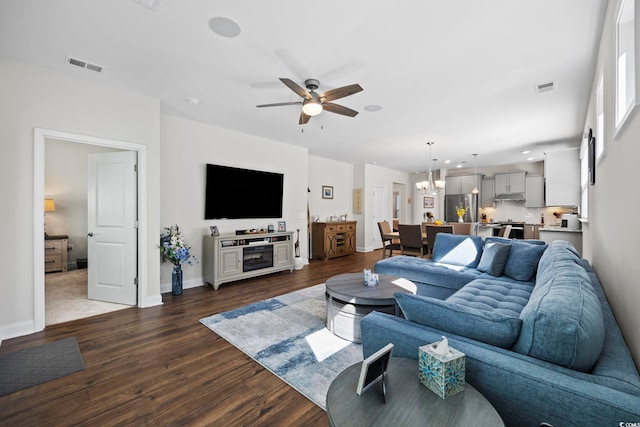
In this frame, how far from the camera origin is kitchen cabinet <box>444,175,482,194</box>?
8688 mm

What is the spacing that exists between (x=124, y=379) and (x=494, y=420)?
8.05ft

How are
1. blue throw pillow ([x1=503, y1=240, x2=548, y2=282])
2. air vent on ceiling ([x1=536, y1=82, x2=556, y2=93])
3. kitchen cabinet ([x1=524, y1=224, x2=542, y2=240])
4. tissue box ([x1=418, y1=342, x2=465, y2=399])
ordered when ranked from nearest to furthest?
tissue box ([x1=418, y1=342, x2=465, y2=399]) → blue throw pillow ([x1=503, y1=240, x2=548, y2=282]) → air vent on ceiling ([x1=536, y1=82, x2=556, y2=93]) → kitchen cabinet ([x1=524, y1=224, x2=542, y2=240])

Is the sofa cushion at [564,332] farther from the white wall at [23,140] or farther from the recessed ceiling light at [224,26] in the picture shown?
the white wall at [23,140]

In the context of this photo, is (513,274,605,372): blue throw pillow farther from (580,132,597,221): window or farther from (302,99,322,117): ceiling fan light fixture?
(580,132,597,221): window

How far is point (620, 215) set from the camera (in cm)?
161

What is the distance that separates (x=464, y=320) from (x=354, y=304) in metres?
1.45

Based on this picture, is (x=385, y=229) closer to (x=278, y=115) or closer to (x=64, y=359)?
(x=278, y=115)

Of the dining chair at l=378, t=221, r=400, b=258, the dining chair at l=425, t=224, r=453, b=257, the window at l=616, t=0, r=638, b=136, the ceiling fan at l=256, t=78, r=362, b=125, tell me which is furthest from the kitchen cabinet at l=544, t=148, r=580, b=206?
the ceiling fan at l=256, t=78, r=362, b=125

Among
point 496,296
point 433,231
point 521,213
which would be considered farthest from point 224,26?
point 521,213

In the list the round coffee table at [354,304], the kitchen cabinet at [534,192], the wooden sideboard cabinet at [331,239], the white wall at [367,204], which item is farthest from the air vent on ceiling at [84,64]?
the kitchen cabinet at [534,192]

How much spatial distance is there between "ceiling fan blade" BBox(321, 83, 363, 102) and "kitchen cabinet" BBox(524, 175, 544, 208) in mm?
7590

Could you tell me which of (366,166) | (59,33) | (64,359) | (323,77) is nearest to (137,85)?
(59,33)

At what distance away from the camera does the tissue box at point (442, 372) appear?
1011 millimetres

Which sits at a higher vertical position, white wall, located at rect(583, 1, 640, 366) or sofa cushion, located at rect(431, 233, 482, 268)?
white wall, located at rect(583, 1, 640, 366)
